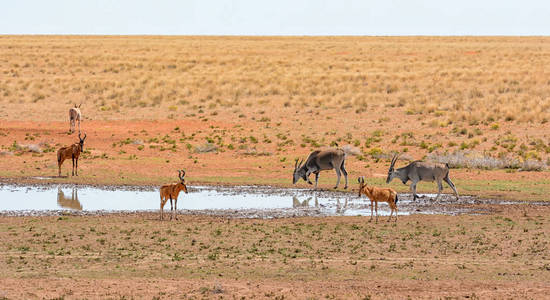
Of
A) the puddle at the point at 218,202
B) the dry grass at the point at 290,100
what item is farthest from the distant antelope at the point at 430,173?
the dry grass at the point at 290,100

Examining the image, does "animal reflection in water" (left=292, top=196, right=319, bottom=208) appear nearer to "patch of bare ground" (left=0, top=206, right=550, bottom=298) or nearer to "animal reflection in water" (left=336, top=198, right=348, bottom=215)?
"animal reflection in water" (left=336, top=198, right=348, bottom=215)

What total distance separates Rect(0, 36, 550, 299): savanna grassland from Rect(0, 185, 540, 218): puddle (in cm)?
148

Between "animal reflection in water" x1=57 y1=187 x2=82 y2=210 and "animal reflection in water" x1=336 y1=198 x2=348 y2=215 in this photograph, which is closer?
"animal reflection in water" x1=336 y1=198 x2=348 y2=215

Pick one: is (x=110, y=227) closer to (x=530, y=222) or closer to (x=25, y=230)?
(x=25, y=230)

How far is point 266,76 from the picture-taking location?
63.9 m

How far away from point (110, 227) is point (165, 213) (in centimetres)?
271

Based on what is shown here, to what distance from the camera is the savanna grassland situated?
14609mm

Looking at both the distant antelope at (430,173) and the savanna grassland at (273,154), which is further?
the distant antelope at (430,173)

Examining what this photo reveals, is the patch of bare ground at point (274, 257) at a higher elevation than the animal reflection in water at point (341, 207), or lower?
higher

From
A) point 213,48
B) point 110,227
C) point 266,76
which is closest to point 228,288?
point 110,227

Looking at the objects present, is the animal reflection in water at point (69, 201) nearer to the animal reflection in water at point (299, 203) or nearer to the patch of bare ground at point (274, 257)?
the patch of bare ground at point (274, 257)

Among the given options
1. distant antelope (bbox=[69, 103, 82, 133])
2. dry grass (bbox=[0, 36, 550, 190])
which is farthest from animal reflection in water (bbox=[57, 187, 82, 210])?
distant antelope (bbox=[69, 103, 82, 133])

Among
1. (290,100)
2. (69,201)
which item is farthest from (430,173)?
(290,100)

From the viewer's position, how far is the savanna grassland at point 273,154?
14.6 meters
